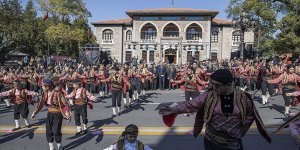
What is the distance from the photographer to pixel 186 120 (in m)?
11.8

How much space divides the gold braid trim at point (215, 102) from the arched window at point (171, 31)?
47552mm

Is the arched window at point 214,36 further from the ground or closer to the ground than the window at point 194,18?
closer to the ground

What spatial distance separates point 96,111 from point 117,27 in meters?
41.0

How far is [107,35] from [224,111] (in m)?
51.1

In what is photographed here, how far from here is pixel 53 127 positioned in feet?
26.5

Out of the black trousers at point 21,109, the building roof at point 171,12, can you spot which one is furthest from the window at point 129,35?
the black trousers at point 21,109

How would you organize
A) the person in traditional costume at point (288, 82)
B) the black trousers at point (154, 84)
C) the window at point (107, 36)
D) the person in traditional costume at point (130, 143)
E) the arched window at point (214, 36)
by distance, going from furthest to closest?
the window at point (107, 36)
the arched window at point (214, 36)
the black trousers at point (154, 84)
the person in traditional costume at point (288, 82)
the person in traditional costume at point (130, 143)

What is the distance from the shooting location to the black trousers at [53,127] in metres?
8.00

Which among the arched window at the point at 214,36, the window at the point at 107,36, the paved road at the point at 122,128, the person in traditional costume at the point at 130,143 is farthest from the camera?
the window at the point at 107,36

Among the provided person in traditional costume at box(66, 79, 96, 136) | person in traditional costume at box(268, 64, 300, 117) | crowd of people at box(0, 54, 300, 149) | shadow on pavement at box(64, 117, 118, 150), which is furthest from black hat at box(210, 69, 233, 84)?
person in traditional costume at box(268, 64, 300, 117)

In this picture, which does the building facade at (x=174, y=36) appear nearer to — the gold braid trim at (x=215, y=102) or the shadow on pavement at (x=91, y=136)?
the shadow on pavement at (x=91, y=136)

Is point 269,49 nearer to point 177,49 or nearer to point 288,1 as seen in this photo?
point 288,1

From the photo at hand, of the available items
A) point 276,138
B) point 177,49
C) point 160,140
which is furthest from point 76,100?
point 177,49

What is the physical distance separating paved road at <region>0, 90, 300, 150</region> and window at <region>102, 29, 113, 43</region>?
134 feet
